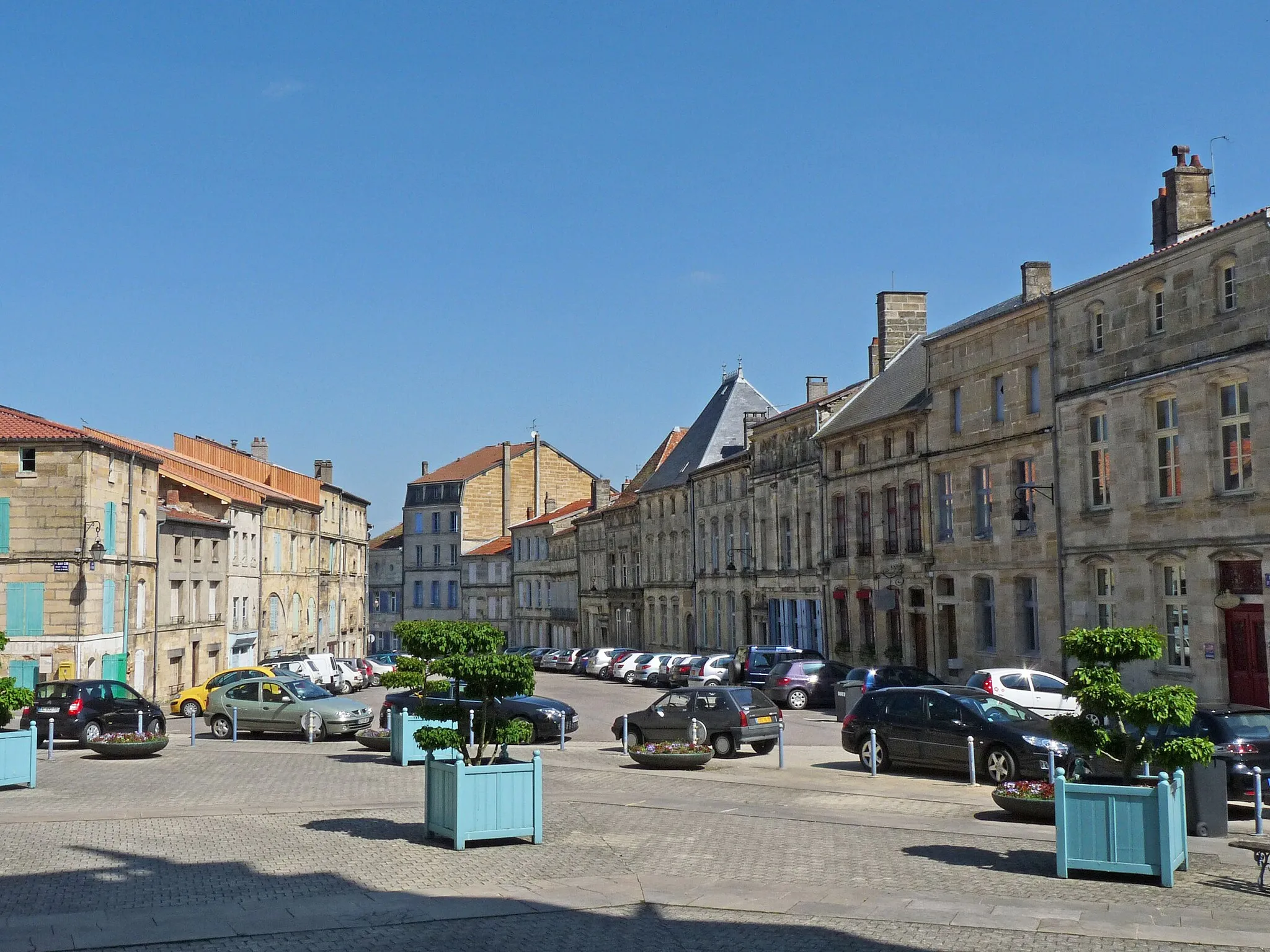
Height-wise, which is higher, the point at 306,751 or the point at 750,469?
the point at 750,469

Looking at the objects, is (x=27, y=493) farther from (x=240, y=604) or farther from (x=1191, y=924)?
(x=1191, y=924)

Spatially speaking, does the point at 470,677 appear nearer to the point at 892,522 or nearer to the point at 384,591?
the point at 892,522

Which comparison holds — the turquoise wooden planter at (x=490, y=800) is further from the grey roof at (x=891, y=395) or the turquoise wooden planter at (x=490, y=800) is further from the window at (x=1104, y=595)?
the grey roof at (x=891, y=395)

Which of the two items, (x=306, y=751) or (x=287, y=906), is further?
(x=306, y=751)

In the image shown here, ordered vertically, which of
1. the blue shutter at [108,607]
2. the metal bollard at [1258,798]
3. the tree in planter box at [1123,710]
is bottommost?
the metal bollard at [1258,798]

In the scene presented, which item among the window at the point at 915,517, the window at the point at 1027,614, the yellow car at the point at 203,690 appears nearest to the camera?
the window at the point at 1027,614

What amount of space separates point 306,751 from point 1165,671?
18.6 meters

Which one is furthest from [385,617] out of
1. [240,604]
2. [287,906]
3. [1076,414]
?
[287,906]

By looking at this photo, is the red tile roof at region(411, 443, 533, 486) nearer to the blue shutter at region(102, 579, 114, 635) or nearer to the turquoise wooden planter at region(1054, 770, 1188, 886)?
the blue shutter at region(102, 579, 114, 635)

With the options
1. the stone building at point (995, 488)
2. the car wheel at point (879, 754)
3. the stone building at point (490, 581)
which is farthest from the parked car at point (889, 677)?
the stone building at point (490, 581)

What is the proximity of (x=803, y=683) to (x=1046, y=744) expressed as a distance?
1813cm

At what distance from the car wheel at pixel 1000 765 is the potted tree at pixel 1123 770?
20.6 ft

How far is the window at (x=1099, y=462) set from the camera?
105ft

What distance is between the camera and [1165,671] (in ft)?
96.8
